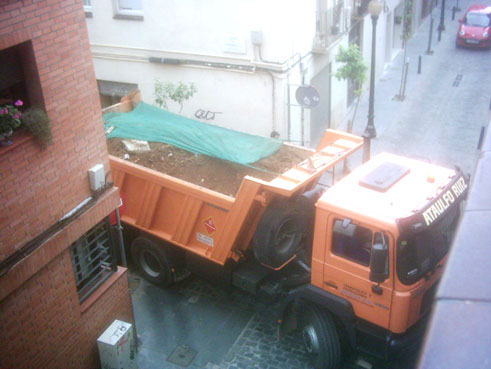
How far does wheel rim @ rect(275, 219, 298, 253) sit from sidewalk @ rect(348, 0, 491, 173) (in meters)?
5.19

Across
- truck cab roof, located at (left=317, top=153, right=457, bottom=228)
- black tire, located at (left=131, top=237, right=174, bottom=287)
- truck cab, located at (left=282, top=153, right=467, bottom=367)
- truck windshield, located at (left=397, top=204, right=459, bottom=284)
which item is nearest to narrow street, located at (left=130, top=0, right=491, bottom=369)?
black tire, located at (left=131, top=237, right=174, bottom=287)

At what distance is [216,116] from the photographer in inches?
577

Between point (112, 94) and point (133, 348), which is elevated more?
point (112, 94)

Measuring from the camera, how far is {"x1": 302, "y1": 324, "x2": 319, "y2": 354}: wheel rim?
7.45 m

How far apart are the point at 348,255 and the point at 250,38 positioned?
25.2 feet

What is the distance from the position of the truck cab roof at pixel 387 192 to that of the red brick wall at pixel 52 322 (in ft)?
11.0

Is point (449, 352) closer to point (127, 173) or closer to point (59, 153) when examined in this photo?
point (59, 153)

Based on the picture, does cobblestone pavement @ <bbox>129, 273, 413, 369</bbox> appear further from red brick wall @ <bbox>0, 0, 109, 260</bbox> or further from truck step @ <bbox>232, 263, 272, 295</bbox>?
red brick wall @ <bbox>0, 0, 109, 260</bbox>

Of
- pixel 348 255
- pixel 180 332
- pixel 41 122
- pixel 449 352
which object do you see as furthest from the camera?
pixel 180 332

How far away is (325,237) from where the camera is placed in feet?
22.7

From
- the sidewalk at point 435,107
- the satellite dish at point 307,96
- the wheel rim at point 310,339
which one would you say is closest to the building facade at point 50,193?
the wheel rim at point 310,339

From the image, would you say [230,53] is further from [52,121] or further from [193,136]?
[52,121]

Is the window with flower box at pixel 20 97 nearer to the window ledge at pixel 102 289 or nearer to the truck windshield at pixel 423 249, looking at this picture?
the window ledge at pixel 102 289

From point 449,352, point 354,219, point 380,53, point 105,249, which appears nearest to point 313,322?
point 354,219
